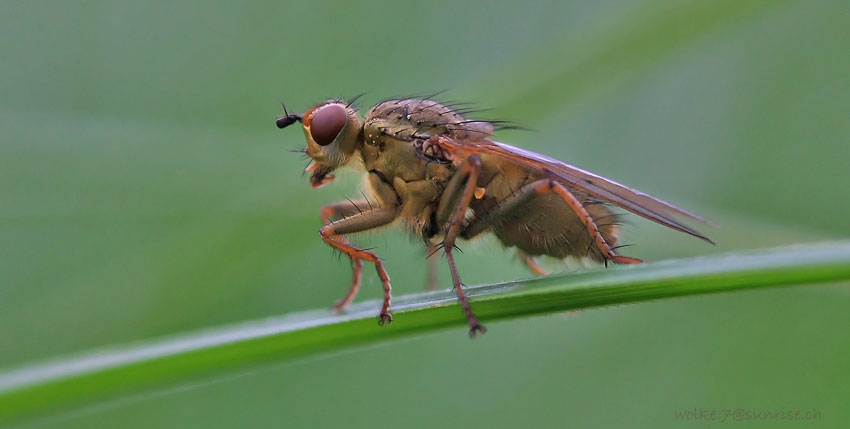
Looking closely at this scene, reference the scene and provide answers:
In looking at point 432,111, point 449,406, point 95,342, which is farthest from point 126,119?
point 449,406

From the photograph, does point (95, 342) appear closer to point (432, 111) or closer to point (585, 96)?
point (432, 111)

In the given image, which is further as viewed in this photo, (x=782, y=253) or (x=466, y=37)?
(x=466, y=37)

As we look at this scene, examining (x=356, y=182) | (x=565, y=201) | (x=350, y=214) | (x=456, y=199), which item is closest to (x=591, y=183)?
(x=565, y=201)

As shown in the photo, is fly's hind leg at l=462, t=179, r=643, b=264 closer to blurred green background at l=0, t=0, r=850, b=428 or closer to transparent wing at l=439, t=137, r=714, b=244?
transparent wing at l=439, t=137, r=714, b=244

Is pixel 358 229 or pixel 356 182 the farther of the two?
pixel 356 182

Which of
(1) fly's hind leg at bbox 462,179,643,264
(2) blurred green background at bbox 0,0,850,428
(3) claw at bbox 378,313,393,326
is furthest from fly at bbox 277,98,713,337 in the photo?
(3) claw at bbox 378,313,393,326

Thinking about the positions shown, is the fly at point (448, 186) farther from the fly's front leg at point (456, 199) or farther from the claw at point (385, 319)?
the claw at point (385, 319)

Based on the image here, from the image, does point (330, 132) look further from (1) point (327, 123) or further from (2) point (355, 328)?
(2) point (355, 328)
